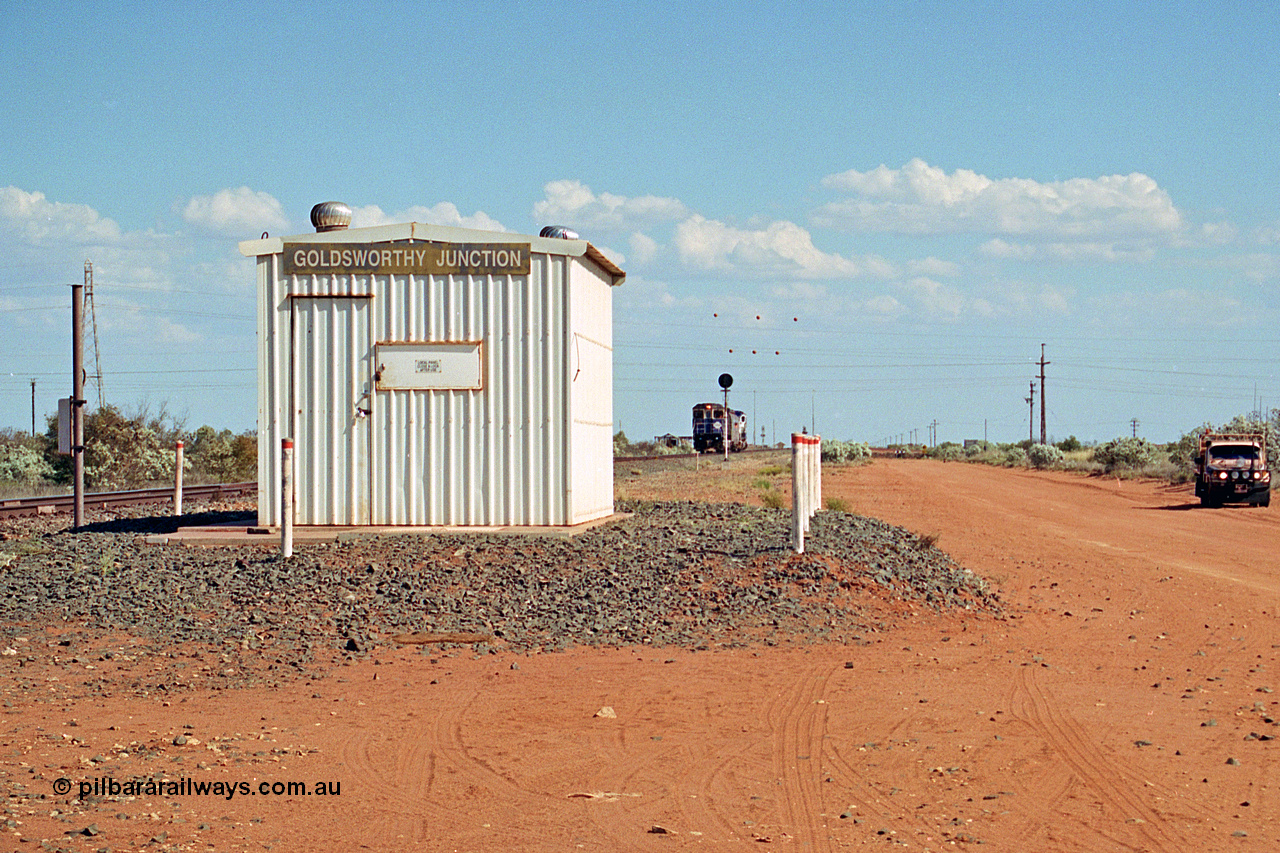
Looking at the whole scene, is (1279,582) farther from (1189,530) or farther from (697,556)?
(1189,530)

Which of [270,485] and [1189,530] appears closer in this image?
[270,485]

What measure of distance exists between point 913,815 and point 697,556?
6470mm

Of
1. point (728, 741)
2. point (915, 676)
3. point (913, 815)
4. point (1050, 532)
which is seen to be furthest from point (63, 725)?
point (1050, 532)

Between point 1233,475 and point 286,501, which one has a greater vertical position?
point 286,501

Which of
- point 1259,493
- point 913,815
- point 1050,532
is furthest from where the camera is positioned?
point 1259,493

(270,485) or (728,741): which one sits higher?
(270,485)

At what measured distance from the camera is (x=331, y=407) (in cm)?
1479

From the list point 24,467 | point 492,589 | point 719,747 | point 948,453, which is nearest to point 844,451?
point 948,453

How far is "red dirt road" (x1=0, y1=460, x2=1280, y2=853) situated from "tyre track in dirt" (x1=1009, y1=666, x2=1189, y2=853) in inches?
0.8

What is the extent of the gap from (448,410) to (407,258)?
72.3 inches

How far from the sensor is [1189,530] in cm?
2361

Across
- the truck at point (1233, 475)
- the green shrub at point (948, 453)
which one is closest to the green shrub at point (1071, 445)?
the green shrub at point (948, 453)

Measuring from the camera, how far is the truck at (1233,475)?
31516 millimetres

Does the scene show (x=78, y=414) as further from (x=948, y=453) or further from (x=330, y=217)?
(x=948, y=453)
